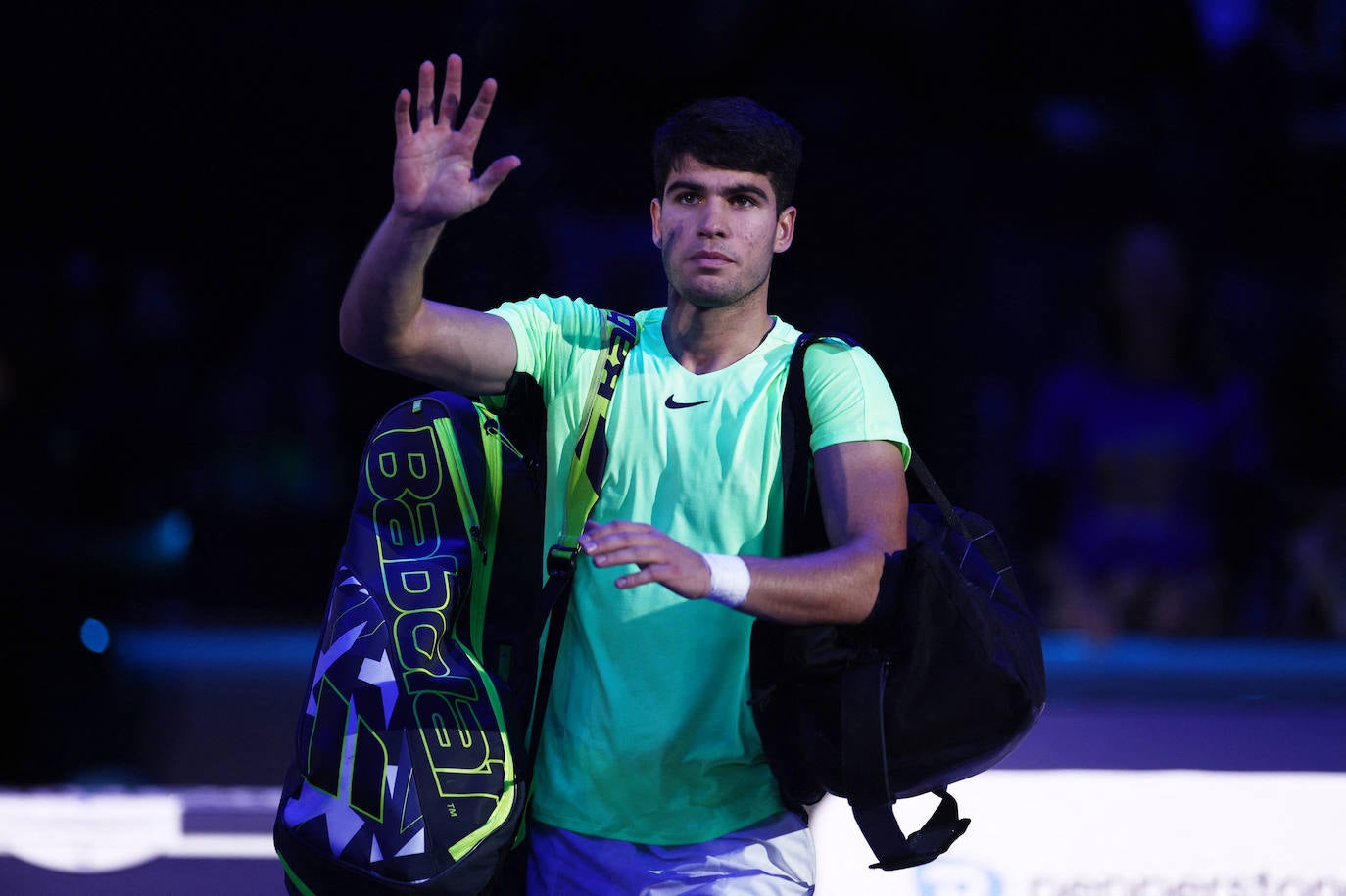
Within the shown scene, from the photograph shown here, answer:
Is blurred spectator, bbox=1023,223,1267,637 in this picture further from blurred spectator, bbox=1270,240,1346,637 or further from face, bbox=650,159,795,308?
face, bbox=650,159,795,308

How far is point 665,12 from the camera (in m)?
5.17

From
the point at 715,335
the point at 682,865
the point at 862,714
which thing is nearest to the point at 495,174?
the point at 715,335

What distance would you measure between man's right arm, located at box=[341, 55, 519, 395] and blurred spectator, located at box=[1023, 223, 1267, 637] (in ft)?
10.7

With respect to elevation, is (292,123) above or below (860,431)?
above

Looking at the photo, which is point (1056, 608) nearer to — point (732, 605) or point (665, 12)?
point (665, 12)

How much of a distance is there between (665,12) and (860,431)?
3.53 meters

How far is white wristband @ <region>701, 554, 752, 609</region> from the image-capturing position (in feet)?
5.95

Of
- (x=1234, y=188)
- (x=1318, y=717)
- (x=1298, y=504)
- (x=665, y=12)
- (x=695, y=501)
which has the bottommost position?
(x=1318, y=717)

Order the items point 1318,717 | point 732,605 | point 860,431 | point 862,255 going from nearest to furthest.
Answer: point 732,605, point 860,431, point 1318,717, point 862,255

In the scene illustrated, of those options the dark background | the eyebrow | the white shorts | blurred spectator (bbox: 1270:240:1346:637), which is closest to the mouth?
the eyebrow

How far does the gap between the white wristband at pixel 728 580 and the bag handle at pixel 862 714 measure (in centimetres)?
24

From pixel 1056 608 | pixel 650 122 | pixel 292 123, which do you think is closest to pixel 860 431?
pixel 1056 608

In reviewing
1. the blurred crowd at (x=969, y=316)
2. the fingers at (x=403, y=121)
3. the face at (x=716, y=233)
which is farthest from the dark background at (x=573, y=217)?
the fingers at (x=403, y=121)

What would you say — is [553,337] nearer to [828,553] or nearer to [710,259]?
[710,259]
